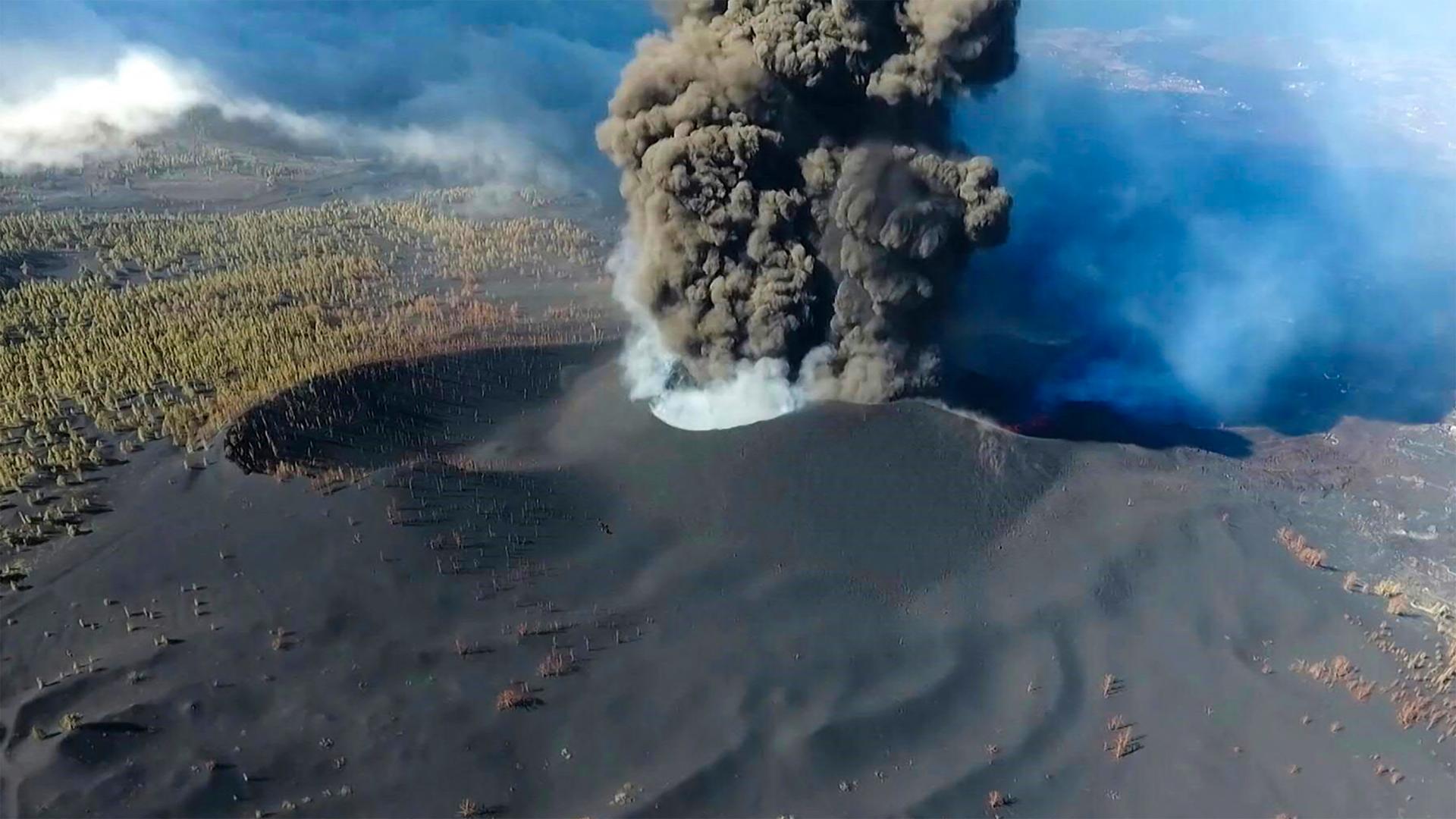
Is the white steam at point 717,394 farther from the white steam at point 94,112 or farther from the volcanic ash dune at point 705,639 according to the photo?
the white steam at point 94,112

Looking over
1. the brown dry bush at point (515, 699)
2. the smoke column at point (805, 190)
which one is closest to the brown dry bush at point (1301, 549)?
the smoke column at point (805, 190)

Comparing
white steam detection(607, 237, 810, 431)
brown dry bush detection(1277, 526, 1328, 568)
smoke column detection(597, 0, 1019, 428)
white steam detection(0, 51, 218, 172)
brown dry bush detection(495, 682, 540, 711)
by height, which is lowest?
brown dry bush detection(1277, 526, 1328, 568)

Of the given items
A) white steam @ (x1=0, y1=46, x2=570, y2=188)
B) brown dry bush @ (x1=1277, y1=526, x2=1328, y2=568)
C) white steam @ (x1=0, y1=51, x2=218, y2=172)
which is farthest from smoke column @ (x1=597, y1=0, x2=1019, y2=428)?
white steam @ (x1=0, y1=51, x2=218, y2=172)

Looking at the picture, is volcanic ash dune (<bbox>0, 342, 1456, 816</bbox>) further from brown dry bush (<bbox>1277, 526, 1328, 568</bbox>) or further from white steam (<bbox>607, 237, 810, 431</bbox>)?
white steam (<bbox>607, 237, 810, 431</bbox>)

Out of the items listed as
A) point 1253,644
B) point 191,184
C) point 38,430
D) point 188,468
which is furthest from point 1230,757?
point 191,184

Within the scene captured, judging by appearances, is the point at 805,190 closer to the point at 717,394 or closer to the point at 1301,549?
Result: the point at 717,394

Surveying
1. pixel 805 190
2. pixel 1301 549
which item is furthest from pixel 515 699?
pixel 1301 549

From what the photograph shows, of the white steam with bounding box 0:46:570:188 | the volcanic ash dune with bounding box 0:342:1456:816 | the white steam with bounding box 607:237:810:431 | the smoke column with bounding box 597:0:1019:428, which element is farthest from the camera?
the white steam with bounding box 0:46:570:188
